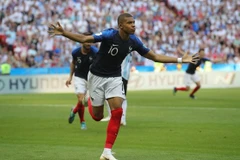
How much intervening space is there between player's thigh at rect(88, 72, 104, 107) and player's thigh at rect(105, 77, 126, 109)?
12 centimetres

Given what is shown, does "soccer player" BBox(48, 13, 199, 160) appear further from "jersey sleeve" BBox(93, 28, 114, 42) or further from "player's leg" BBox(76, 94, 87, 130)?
"player's leg" BBox(76, 94, 87, 130)

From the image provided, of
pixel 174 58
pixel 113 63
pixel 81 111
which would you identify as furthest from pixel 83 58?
pixel 174 58

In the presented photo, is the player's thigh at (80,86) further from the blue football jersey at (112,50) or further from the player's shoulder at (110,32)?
the player's shoulder at (110,32)

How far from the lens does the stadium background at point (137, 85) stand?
41.6 ft

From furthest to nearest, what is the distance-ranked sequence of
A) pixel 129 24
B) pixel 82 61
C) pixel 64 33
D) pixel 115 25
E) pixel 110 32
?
pixel 115 25, pixel 82 61, pixel 110 32, pixel 129 24, pixel 64 33

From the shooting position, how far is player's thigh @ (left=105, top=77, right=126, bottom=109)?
1149 centimetres

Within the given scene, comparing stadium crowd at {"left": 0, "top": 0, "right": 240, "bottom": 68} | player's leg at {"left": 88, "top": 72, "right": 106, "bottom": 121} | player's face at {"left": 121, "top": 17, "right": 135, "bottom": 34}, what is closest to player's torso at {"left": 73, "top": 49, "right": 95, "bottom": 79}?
player's leg at {"left": 88, "top": 72, "right": 106, "bottom": 121}

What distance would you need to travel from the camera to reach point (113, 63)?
11727mm

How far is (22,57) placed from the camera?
36000 mm

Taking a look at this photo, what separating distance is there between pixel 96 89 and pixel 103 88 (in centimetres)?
14

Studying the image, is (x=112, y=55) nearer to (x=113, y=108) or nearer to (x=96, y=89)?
(x=96, y=89)

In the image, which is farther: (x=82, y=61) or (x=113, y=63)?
(x=82, y=61)

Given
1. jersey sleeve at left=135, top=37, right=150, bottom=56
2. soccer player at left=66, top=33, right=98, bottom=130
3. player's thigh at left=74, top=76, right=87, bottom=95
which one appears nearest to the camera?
jersey sleeve at left=135, top=37, right=150, bottom=56

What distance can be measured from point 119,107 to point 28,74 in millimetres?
22922
